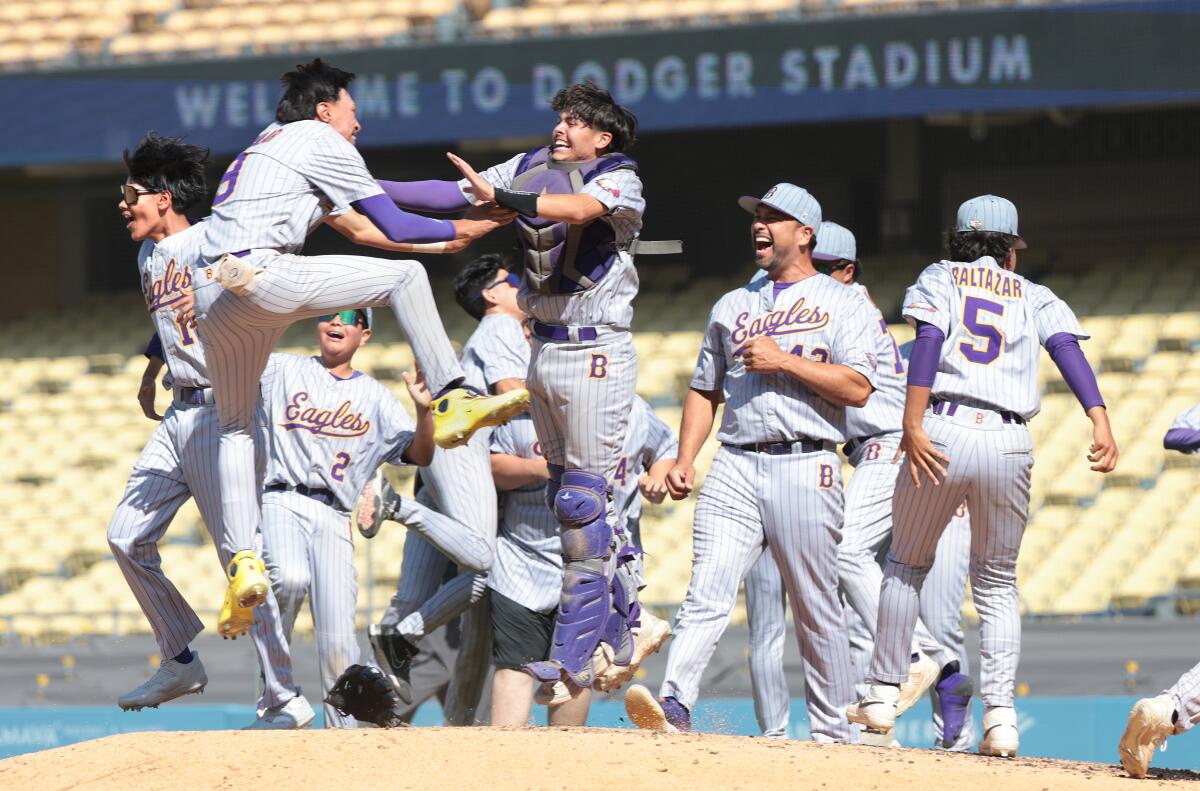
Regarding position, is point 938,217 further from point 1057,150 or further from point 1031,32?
point 1031,32

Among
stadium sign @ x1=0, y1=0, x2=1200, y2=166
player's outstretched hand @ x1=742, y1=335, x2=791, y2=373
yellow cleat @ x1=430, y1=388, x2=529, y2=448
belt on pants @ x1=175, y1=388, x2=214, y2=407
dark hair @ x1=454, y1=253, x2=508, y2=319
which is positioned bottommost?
yellow cleat @ x1=430, y1=388, x2=529, y2=448

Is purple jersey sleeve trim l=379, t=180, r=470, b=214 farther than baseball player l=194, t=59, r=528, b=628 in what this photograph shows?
Yes

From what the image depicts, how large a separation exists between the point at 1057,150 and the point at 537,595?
1054 centimetres

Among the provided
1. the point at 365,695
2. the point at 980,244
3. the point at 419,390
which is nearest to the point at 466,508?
the point at 419,390

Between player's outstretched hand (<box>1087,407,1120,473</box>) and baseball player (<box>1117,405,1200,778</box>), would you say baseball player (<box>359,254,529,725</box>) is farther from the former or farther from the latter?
baseball player (<box>1117,405,1200,778</box>)

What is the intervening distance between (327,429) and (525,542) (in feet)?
3.13

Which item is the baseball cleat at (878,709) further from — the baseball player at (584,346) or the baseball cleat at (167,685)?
the baseball cleat at (167,685)

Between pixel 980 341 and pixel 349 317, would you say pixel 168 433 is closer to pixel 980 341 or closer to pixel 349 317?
pixel 349 317

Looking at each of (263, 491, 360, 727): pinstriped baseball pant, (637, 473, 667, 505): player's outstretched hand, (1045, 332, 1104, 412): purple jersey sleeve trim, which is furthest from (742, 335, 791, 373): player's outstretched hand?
(263, 491, 360, 727): pinstriped baseball pant

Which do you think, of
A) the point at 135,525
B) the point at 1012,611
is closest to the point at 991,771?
the point at 1012,611

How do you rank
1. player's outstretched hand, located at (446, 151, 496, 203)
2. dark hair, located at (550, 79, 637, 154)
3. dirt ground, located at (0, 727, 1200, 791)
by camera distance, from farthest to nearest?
dark hair, located at (550, 79, 637, 154), player's outstretched hand, located at (446, 151, 496, 203), dirt ground, located at (0, 727, 1200, 791)

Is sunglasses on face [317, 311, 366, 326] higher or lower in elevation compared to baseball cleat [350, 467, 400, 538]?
higher

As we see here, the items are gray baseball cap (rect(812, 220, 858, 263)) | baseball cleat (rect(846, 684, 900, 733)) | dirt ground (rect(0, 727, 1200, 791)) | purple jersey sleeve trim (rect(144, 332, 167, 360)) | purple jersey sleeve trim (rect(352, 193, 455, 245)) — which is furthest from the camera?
gray baseball cap (rect(812, 220, 858, 263))

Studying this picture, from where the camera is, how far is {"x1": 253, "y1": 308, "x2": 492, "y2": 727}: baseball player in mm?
6598
